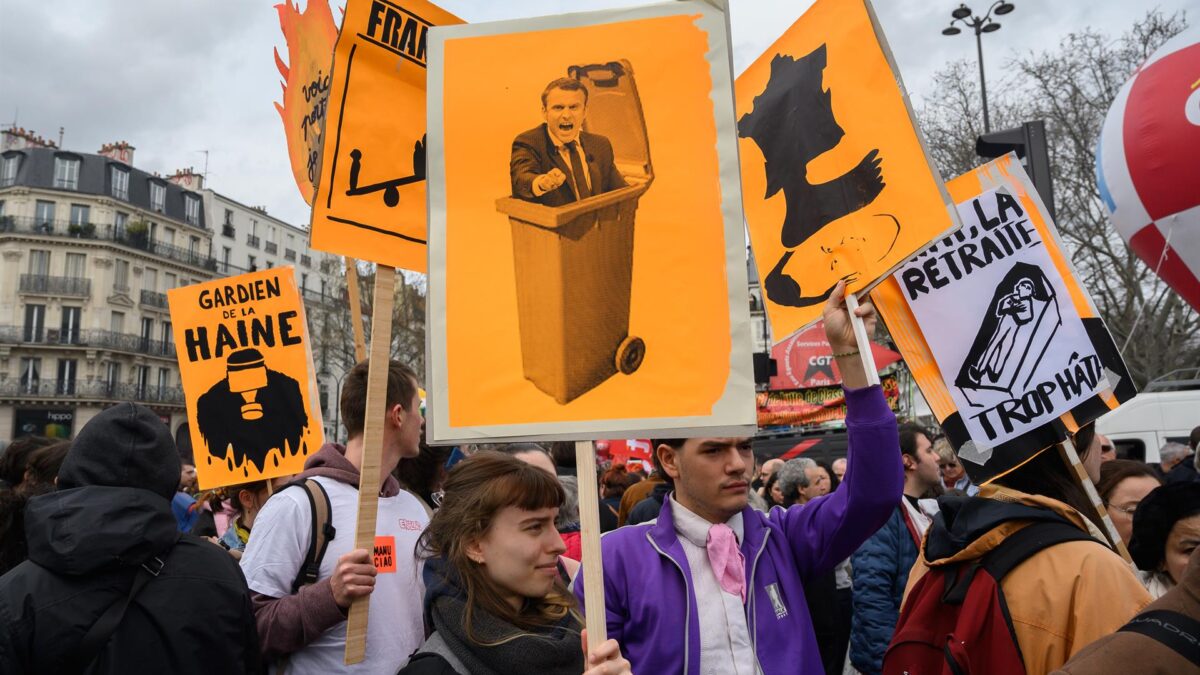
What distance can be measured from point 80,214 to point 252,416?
60.4 m

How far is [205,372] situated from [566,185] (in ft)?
12.9

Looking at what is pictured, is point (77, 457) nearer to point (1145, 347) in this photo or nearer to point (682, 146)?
point (682, 146)

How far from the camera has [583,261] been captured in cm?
223

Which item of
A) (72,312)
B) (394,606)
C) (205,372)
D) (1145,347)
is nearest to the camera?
(394,606)

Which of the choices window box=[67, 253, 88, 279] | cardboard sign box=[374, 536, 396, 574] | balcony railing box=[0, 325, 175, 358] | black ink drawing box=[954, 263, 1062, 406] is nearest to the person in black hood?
cardboard sign box=[374, 536, 396, 574]

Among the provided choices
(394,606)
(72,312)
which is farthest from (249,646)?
(72,312)

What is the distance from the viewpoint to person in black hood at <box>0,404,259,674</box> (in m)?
2.37

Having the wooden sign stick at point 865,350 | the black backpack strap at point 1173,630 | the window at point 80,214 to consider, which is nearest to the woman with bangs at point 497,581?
the wooden sign stick at point 865,350

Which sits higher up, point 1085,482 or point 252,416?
point 252,416

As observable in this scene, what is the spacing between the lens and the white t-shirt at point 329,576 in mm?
3055

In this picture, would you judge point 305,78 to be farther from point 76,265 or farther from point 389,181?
point 76,265

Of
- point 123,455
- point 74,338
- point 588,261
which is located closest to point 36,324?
point 74,338

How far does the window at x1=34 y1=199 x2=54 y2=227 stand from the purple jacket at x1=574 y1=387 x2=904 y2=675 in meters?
63.6

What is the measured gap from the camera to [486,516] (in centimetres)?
262
